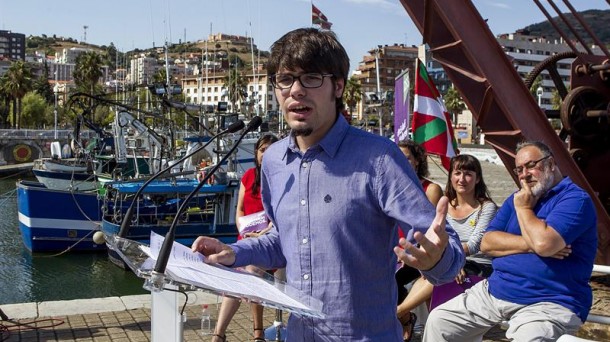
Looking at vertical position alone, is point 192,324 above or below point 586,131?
below

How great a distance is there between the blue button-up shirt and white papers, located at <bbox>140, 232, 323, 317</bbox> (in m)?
0.15

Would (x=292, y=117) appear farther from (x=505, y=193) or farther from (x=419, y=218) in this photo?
(x=505, y=193)

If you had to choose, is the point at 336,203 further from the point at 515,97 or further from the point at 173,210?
the point at 173,210

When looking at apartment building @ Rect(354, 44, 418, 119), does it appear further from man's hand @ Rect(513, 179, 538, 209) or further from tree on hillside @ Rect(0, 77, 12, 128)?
man's hand @ Rect(513, 179, 538, 209)

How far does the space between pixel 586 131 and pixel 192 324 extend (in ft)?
A: 14.2

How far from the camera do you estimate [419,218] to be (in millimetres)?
2150

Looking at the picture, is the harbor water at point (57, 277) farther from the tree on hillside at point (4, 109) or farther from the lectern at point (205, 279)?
the tree on hillside at point (4, 109)

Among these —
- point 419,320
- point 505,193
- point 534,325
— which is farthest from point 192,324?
point 505,193

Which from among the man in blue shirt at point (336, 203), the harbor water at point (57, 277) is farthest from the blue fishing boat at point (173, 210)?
the man in blue shirt at point (336, 203)

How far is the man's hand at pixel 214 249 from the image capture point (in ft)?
8.05

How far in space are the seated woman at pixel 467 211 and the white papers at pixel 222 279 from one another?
285 cm

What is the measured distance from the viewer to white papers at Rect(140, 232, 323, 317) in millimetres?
2027

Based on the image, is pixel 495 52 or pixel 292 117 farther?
pixel 495 52

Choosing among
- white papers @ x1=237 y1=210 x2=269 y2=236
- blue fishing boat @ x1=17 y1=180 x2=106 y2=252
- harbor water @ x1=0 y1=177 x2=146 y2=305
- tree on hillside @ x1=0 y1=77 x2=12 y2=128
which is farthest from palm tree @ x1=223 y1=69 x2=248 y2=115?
tree on hillside @ x1=0 y1=77 x2=12 y2=128
